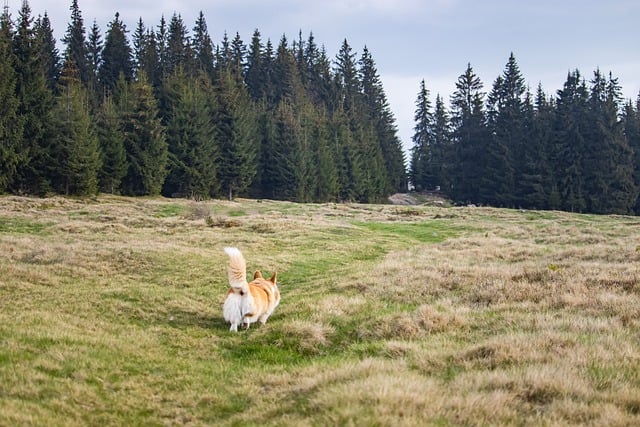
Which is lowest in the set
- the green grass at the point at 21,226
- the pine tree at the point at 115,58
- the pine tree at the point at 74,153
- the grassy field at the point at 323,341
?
the grassy field at the point at 323,341

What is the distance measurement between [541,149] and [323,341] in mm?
67019

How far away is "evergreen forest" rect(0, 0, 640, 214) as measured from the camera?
47375 millimetres

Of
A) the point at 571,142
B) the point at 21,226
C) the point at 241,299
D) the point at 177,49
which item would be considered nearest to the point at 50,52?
the point at 177,49

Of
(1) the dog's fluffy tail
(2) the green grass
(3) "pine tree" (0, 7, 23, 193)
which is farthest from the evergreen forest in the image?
(1) the dog's fluffy tail

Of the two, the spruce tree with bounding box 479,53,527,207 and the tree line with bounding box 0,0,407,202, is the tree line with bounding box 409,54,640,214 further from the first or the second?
the tree line with bounding box 0,0,407,202

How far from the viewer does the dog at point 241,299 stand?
30.3 ft

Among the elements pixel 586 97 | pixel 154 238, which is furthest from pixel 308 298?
pixel 586 97

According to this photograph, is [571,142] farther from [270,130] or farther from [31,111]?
[31,111]

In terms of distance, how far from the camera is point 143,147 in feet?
173

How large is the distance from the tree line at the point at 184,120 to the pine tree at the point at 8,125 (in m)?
0.12

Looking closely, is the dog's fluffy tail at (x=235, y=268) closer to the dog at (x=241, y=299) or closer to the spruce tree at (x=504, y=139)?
the dog at (x=241, y=299)

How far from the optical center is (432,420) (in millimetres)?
4680

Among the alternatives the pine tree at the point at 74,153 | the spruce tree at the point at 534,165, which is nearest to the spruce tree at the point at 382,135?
the spruce tree at the point at 534,165

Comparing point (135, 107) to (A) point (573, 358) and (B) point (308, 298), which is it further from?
(A) point (573, 358)
